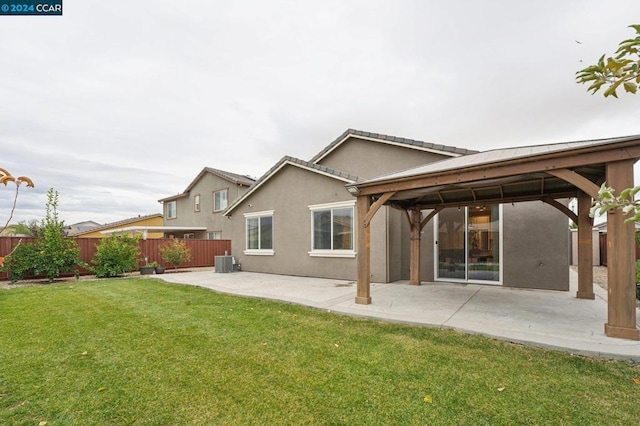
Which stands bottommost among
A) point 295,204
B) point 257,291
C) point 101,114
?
point 257,291

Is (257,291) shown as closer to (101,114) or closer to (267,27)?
(267,27)

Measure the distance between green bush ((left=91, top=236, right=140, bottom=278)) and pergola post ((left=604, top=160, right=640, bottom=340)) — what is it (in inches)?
583

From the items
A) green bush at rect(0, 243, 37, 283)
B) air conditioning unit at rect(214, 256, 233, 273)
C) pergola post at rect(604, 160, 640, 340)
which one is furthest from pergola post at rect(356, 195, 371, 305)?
green bush at rect(0, 243, 37, 283)

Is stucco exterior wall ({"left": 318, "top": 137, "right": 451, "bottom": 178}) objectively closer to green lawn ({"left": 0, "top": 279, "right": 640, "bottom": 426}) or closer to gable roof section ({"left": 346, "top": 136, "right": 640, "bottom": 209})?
gable roof section ({"left": 346, "top": 136, "right": 640, "bottom": 209})

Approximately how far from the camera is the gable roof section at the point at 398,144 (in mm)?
9469

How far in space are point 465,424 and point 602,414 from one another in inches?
48.0

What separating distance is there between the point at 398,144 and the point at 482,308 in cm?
621

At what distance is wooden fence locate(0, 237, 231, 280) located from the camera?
38.5 feet

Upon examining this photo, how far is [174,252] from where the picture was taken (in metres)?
14.6

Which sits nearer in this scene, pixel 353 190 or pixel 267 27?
pixel 353 190

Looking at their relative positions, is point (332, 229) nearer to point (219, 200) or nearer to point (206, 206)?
point (219, 200)

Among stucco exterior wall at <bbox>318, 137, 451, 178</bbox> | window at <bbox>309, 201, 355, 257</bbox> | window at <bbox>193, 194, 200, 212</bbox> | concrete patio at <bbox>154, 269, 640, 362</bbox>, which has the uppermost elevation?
stucco exterior wall at <bbox>318, 137, 451, 178</bbox>

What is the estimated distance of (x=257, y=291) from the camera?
27.2 ft

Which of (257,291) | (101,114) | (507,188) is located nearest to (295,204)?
(257,291)
